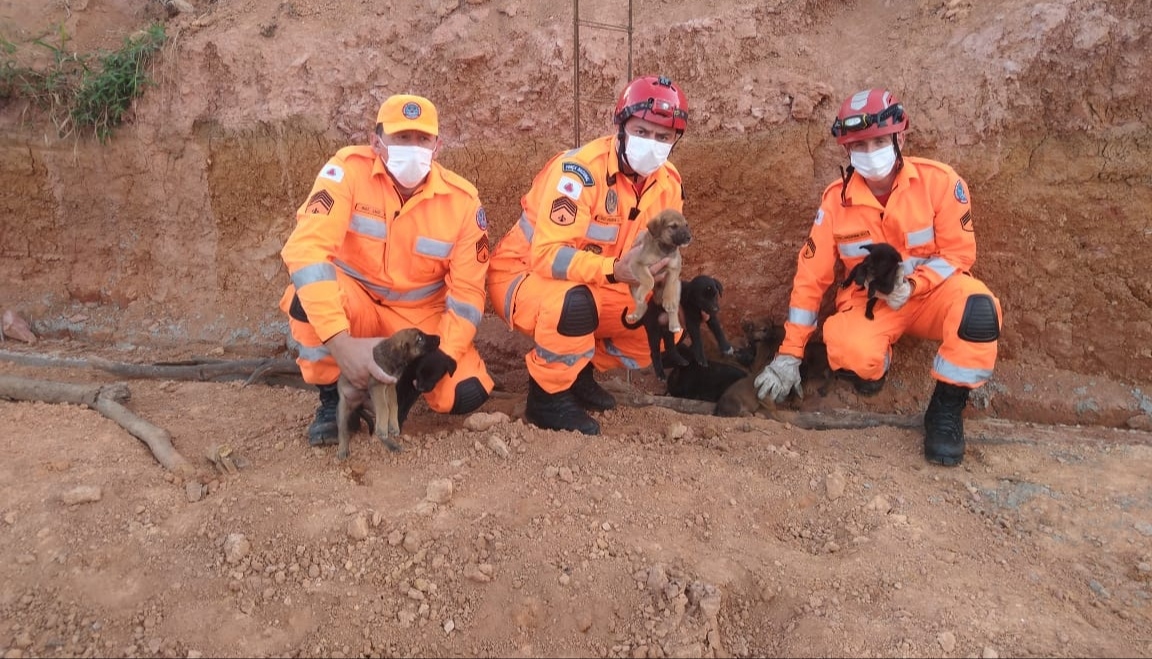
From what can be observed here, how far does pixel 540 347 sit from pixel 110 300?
159 inches

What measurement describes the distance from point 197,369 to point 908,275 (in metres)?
4.30

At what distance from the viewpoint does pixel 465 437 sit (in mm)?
3674

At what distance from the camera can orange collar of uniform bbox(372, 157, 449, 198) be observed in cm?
369

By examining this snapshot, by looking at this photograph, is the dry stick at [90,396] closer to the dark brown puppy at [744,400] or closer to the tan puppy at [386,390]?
the tan puppy at [386,390]

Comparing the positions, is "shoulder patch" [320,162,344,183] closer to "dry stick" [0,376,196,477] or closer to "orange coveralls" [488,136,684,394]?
"orange coveralls" [488,136,684,394]

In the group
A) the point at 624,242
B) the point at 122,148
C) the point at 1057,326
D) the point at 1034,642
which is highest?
the point at 122,148

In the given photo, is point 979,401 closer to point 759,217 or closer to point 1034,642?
point 759,217

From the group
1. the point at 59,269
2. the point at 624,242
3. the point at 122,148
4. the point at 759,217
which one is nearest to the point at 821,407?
the point at 759,217

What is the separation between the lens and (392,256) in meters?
3.83

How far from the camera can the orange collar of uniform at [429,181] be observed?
369 centimetres

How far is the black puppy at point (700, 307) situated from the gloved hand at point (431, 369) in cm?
128

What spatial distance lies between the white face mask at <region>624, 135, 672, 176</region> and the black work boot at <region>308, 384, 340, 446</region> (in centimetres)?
183

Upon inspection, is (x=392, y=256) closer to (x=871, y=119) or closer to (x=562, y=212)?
(x=562, y=212)

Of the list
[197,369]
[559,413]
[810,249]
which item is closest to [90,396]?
[197,369]
